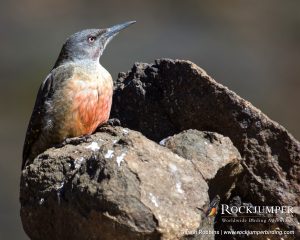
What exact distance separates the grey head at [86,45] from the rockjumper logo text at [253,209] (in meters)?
2.35

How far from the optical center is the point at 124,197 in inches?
228

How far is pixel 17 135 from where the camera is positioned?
14.4 m

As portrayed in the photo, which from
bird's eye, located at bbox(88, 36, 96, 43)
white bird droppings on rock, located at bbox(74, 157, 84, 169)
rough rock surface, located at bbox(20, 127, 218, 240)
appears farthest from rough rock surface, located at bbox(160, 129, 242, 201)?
bird's eye, located at bbox(88, 36, 96, 43)

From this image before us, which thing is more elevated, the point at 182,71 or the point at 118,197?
the point at 182,71

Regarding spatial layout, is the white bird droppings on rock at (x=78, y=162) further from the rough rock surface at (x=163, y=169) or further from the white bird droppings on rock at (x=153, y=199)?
the white bird droppings on rock at (x=153, y=199)

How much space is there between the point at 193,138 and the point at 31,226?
3.88ft

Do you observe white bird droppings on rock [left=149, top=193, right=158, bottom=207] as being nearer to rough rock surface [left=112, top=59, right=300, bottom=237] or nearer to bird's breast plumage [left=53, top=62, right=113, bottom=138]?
rough rock surface [left=112, top=59, right=300, bottom=237]

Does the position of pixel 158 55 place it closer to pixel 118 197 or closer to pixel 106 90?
pixel 106 90

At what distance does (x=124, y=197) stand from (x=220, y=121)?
1408mm

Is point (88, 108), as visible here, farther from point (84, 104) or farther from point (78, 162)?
point (78, 162)

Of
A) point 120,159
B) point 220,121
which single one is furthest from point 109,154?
point 220,121

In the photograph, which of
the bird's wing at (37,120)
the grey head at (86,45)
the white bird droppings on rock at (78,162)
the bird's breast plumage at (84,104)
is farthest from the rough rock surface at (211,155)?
the grey head at (86,45)

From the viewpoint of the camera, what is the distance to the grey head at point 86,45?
8.55 metres

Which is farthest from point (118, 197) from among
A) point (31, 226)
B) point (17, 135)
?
point (17, 135)
